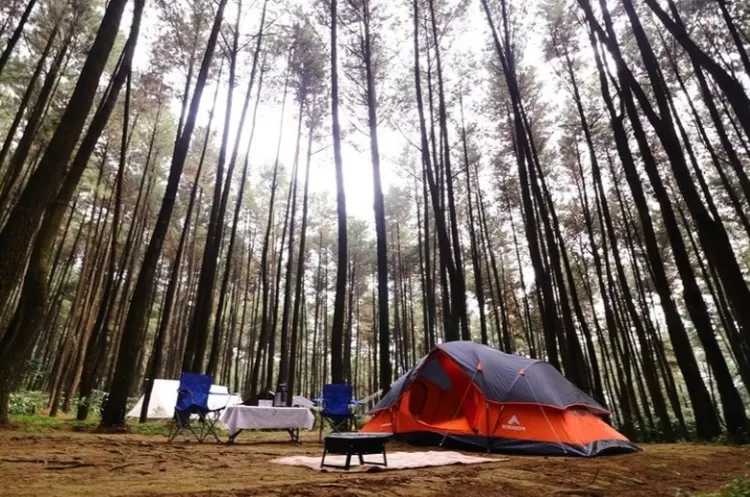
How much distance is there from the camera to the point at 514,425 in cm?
484

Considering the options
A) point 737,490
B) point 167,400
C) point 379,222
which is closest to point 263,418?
point 379,222

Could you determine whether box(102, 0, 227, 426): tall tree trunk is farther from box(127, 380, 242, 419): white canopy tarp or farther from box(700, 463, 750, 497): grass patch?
box(700, 463, 750, 497): grass patch

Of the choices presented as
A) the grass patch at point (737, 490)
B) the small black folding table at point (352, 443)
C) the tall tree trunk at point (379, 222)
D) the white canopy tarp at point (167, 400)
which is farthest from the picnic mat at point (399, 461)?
the white canopy tarp at point (167, 400)

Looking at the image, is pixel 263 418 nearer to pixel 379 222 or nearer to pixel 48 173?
pixel 48 173

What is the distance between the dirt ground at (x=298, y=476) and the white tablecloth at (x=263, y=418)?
4.28ft

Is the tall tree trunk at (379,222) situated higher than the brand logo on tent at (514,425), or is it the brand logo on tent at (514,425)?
the tall tree trunk at (379,222)

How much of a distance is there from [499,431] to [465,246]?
38.0 feet

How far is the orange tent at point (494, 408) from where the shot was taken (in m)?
4.75

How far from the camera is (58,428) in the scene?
6168 millimetres

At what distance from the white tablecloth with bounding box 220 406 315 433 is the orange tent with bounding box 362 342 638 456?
4.19ft

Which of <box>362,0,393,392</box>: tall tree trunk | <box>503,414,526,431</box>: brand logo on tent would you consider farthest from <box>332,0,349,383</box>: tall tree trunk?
<box>503,414,526,431</box>: brand logo on tent

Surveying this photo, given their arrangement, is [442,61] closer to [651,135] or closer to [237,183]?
[651,135]

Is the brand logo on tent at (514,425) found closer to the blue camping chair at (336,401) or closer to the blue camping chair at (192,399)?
the blue camping chair at (336,401)

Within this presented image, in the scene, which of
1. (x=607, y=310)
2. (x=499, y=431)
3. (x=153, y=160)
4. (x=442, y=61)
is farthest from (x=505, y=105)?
(x=153, y=160)
